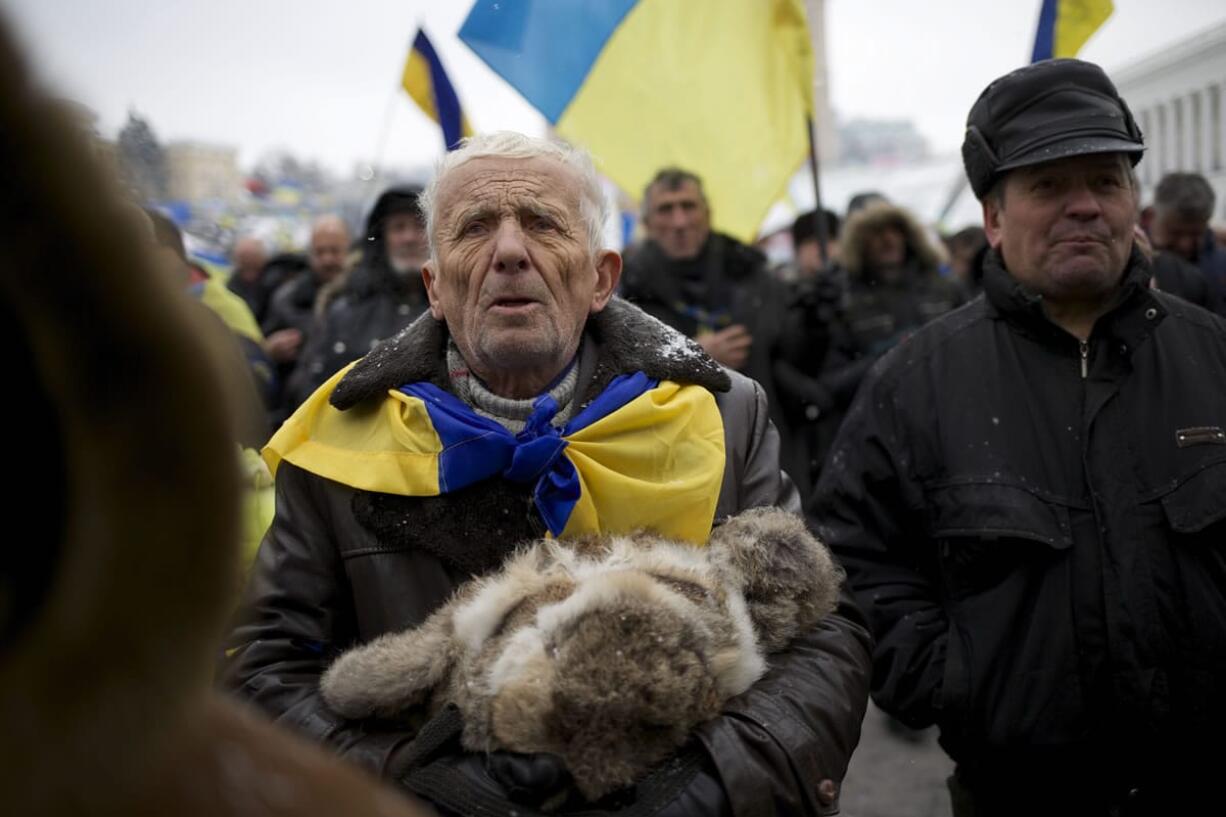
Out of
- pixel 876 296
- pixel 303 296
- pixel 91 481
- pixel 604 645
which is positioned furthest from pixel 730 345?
pixel 91 481

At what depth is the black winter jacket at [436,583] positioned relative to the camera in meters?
1.84

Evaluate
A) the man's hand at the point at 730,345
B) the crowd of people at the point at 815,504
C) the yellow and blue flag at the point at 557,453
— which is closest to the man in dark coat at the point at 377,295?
the man's hand at the point at 730,345

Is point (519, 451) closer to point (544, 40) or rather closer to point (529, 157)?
point (529, 157)

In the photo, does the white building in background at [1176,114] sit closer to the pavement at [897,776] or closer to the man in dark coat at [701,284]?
the man in dark coat at [701,284]

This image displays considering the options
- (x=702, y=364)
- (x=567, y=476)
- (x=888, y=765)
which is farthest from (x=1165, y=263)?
(x=567, y=476)

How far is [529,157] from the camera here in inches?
92.0

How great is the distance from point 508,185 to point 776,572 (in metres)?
1.03

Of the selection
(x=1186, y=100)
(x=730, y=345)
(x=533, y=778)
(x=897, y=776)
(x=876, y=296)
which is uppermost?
(x=1186, y=100)

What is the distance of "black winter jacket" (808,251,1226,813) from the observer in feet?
7.59

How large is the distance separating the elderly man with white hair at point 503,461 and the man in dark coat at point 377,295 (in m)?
2.70

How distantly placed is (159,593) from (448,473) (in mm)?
1476

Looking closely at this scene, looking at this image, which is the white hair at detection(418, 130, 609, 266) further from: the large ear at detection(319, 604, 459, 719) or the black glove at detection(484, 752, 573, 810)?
the black glove at detection(484, 752, 573, 810)

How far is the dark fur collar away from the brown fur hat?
41 centimetres

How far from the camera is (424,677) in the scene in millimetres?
1828
